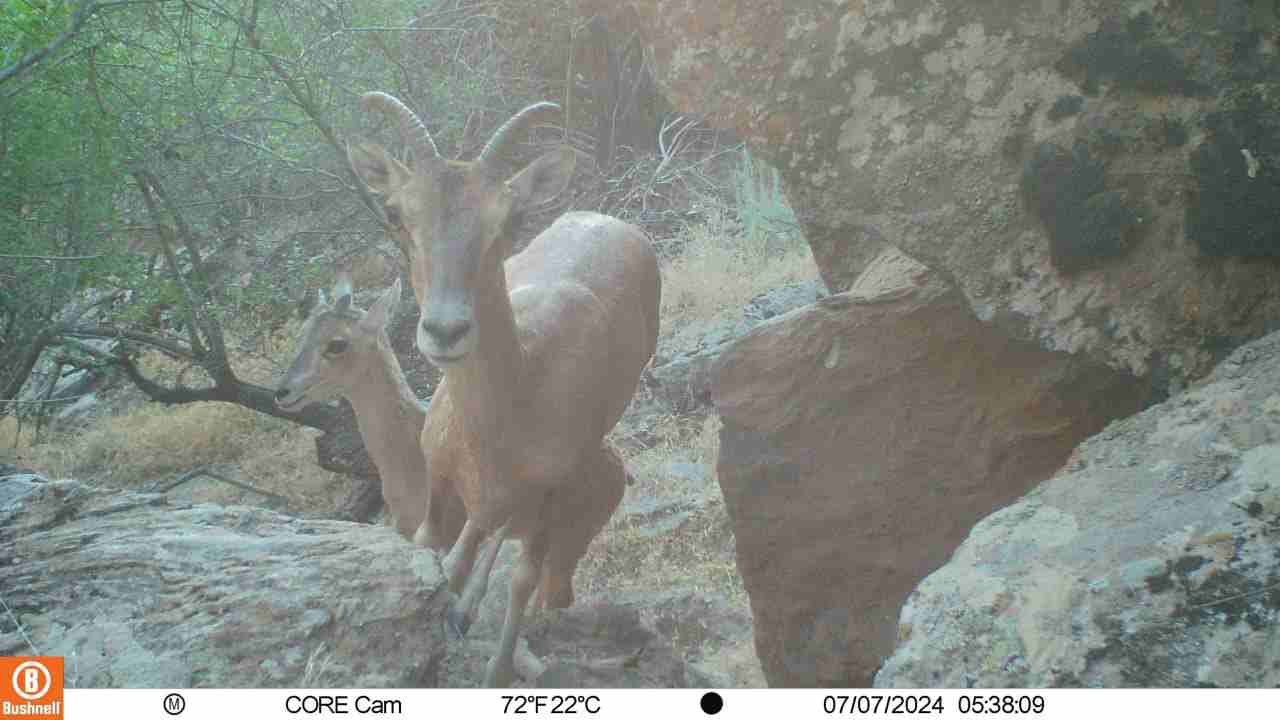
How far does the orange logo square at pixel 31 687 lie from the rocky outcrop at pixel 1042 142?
237 cm

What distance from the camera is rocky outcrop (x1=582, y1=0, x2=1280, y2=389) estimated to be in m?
2.83

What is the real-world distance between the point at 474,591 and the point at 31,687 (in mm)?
1549

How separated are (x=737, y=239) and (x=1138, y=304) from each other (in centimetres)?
487

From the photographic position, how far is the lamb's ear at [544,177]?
3457mm

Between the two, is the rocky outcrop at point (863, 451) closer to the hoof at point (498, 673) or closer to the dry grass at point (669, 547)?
the hoof at point (498, 673)

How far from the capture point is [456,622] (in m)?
3.16

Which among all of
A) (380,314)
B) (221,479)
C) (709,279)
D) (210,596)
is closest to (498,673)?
(210,596)

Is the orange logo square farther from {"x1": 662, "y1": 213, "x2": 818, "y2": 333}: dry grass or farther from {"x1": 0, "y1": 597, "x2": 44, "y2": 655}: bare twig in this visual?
{"x1": 662, "y1": 213, "x2": 818, "y2": 333}: dry grass

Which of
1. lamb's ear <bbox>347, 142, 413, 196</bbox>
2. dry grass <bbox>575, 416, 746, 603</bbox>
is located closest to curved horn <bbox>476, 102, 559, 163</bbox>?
lamb's ear <bbox>347, 142, 413, 196</bbox>

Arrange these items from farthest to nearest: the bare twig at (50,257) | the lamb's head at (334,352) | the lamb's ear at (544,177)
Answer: the lamb's head at (334,352) → the bare twig at (50,257) → the lamb's ear at (544,177)

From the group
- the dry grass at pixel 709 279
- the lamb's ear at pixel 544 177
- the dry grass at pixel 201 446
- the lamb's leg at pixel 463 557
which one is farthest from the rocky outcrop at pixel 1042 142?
the dry grass at pixel 709 279

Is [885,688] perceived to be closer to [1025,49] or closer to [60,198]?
[1025,49]

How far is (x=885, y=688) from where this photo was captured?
2193 mm

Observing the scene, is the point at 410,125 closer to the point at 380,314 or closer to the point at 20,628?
the point at 380,314
